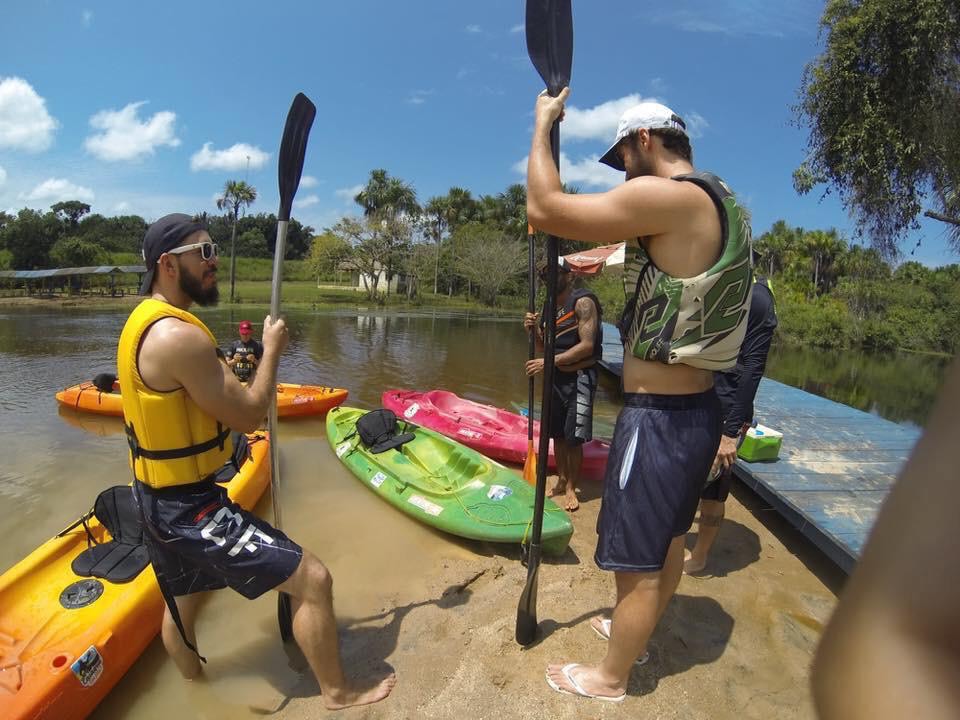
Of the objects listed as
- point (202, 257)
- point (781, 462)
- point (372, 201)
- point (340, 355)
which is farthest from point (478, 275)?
point (202, 257)

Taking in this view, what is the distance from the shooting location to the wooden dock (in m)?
4.44

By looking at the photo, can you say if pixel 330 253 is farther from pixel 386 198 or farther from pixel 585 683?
pixel 585 683

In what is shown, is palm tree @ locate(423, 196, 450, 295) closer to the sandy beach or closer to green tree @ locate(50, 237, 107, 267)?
green tree @ locate(50, 237, 107, 267)

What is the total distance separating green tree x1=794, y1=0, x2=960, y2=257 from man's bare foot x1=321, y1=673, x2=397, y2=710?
12028 millimetres

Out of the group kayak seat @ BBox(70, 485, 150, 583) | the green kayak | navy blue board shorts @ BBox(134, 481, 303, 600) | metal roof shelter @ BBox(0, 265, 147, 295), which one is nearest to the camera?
navy blue board shorts @ BBox(134, 481, 303, 600)

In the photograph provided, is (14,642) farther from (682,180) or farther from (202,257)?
(682,180)

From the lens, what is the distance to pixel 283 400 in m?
8.92

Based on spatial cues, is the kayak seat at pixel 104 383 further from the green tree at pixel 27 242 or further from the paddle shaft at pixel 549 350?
the green tree at pixel 27 242

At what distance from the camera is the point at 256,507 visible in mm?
5816

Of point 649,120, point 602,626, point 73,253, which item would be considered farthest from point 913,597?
point 73,253

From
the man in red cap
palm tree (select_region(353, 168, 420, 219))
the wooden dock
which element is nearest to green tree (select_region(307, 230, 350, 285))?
palm tree (select_region(353, 168, 420, 219))

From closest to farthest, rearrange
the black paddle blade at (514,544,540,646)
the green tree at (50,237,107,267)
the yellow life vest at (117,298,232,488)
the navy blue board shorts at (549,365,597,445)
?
1. the yellow life vest at (117,298,232,488)
2. the black paddle blade at (514,544,540,646)
3. the navy blue board shorts at (549,365,597,445)
4. the green tree at (50,237,107,267)

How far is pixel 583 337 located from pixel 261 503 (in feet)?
12.9

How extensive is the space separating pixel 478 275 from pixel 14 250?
132ft
